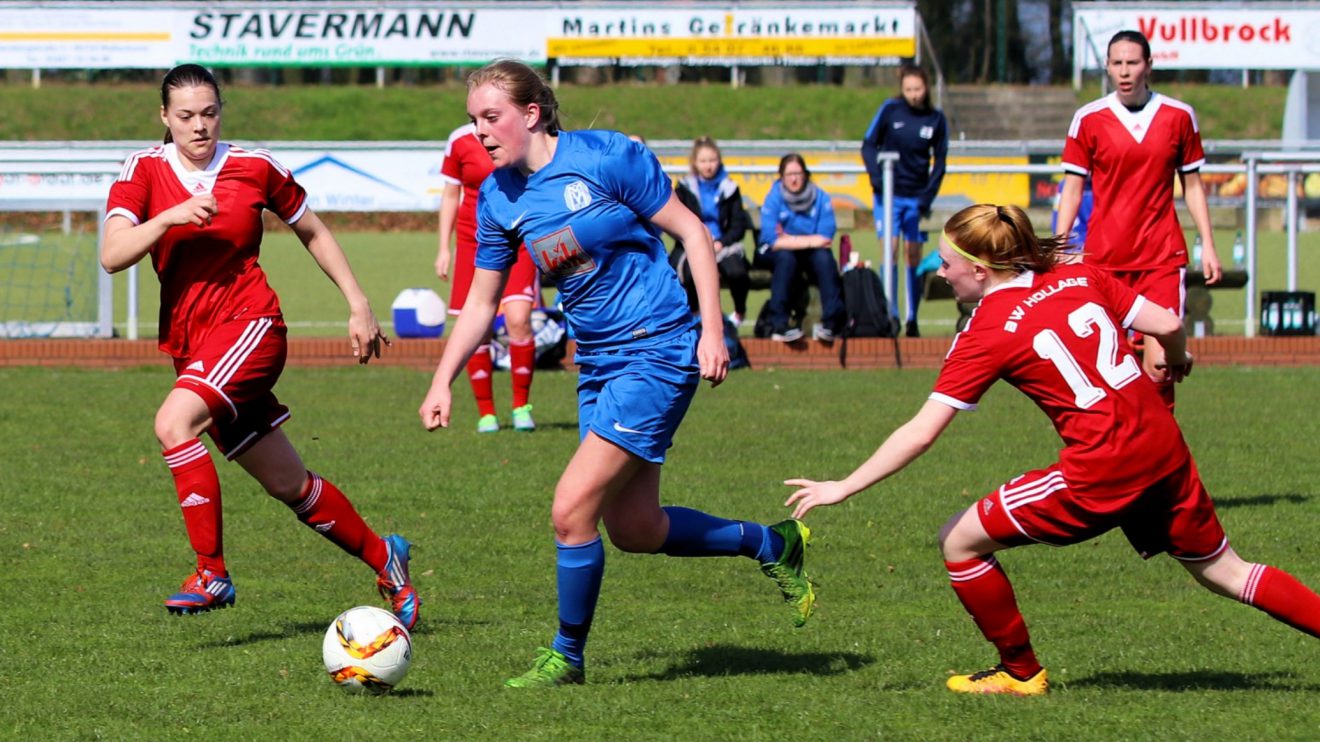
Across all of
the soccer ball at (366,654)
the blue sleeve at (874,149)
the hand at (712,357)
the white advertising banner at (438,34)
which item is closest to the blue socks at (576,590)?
the soccer ball at (366,654)

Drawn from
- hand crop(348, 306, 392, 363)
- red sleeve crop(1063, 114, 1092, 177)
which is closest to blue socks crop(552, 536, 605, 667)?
hand crop(348, 306, 392, 363)

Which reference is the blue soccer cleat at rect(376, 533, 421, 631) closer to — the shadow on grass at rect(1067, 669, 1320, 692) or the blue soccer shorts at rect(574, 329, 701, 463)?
the blue soccer shorts at rect(574, 329, 701, 463)

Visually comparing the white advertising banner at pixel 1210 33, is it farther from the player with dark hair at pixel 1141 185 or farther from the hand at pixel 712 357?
the hand at pixel 712 357

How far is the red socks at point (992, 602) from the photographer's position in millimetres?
5066

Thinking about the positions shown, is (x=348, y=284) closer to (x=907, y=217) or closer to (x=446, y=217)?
(x=446, y=217)

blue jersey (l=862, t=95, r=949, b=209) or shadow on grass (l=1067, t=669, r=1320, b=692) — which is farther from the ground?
blue jersey (l=862, t=95, r=949, b=209)

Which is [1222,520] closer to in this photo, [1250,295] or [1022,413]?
[1022,413]

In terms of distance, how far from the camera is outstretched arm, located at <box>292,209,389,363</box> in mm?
6094

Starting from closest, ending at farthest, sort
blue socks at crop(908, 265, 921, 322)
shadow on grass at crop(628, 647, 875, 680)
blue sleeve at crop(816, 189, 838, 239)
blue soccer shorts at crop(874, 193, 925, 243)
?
shadow on grass at crop(628, 647, 875, 680)
blue sleeve at crop(816, 189, 838, 239)
blue socks at crop(908, 265, 921, 322)
blue soccer shorts at crop(874, 193, 925, 243)

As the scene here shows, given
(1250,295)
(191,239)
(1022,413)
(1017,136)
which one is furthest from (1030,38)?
(191,239)

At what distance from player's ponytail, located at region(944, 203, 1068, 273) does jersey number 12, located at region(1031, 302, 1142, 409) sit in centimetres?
21

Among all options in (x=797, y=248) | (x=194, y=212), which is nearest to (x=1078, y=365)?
(x=194, y=212)

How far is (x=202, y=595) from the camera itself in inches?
234

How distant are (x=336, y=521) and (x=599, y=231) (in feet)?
5.30
